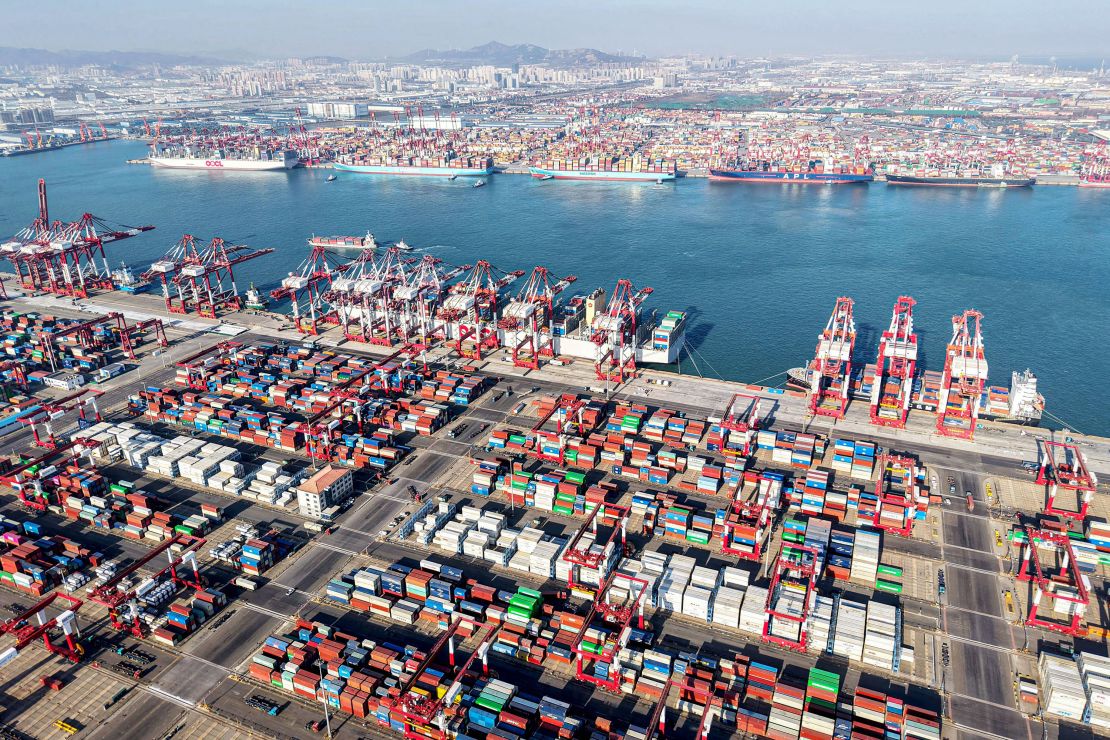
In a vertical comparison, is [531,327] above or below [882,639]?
above

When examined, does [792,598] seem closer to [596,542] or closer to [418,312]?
[596,542]

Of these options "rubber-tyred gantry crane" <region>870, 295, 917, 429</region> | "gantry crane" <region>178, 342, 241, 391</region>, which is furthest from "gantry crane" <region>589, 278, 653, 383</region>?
"gantry crane" <region>178, 342, 241, 391</region>

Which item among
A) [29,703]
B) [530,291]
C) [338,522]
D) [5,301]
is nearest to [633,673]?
[338,522]

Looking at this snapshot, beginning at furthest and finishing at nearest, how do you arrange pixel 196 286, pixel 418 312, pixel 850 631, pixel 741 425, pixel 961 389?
pixel 196 286, pixel 418 312, pixel 961 389, pixel 741 425, pixel 850 631

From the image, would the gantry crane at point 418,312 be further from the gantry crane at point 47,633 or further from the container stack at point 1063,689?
the container stack at point 1063,689

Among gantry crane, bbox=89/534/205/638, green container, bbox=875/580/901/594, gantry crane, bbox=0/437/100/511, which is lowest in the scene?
green container, bbox=875/580/901/594

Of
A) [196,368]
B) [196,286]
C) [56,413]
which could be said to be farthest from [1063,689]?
[196,286]

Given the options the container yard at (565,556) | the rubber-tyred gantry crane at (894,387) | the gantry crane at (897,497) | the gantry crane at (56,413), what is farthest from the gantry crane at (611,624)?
the gantry crane at (56,413)

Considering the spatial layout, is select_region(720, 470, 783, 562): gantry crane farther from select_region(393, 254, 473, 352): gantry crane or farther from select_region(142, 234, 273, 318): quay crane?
select_region(142, 234, 273, 318): quay crane
